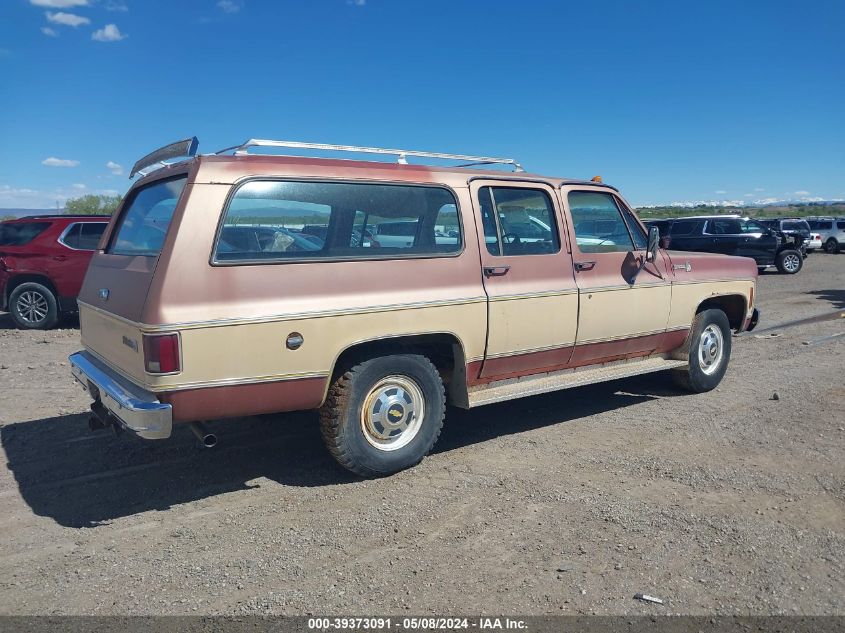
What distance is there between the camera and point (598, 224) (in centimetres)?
587

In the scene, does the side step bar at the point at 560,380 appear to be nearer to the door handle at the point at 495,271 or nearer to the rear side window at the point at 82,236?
the door handle at the point at 495,271

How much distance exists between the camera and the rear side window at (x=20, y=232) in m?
11.1

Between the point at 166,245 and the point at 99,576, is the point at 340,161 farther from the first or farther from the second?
the point at 99,576

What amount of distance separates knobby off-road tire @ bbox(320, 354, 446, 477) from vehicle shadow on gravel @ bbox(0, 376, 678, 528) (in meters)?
0.29

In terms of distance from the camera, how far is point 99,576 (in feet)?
11.2

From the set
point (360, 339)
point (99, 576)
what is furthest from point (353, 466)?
point (99, 576)

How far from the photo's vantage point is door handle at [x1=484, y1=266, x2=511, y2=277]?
4906mm

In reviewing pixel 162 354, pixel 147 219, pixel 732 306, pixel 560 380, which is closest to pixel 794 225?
pixel 732 306

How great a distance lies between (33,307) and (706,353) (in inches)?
390

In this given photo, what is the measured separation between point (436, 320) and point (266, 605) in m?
2.08

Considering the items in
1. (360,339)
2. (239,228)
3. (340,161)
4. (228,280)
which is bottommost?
(360,339)

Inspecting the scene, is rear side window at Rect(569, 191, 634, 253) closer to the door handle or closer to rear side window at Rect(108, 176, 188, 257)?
the door handle

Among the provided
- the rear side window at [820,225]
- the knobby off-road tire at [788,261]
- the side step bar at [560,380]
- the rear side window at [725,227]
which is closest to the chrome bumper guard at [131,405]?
the side step bar at [560,380]

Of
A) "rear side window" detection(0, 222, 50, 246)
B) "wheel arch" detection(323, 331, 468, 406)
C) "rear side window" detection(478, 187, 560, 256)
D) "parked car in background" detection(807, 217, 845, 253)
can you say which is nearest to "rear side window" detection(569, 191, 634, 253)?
"rear side window" detection(478, 187, 560, 256)
